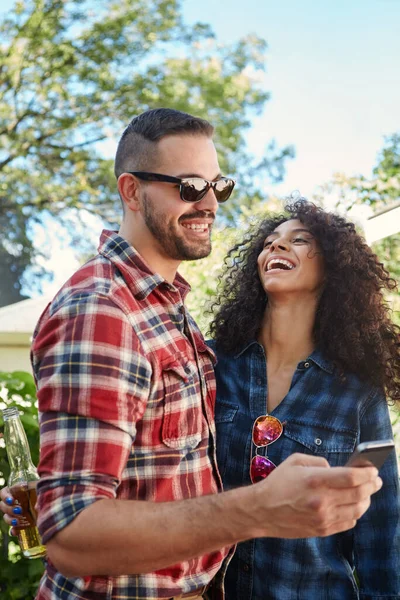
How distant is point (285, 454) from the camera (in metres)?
2.54

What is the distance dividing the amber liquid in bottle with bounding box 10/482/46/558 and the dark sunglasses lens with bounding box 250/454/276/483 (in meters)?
0.71

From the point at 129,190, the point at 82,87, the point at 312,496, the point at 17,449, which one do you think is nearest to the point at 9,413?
the point at 17,449

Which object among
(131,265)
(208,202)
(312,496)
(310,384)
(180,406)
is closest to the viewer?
(312,496)

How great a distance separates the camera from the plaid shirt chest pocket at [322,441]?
2506mm

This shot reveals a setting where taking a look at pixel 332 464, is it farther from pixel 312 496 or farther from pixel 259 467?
pixel 312 496

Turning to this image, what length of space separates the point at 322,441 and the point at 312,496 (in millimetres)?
1013

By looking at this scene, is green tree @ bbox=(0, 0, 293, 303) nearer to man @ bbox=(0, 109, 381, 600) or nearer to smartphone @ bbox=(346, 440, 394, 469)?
man @ bbox=(0, 109, 381, 600)

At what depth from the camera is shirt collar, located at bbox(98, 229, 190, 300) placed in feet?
6.75

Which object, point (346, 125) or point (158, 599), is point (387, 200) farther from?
point (346, 125)

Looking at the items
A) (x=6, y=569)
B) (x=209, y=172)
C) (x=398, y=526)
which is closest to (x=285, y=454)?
(x=398, y=526)

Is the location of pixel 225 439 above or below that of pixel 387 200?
below

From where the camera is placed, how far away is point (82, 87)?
19.3 meters

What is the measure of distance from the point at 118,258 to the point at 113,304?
0.94ft

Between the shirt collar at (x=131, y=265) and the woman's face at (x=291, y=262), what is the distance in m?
0.73
